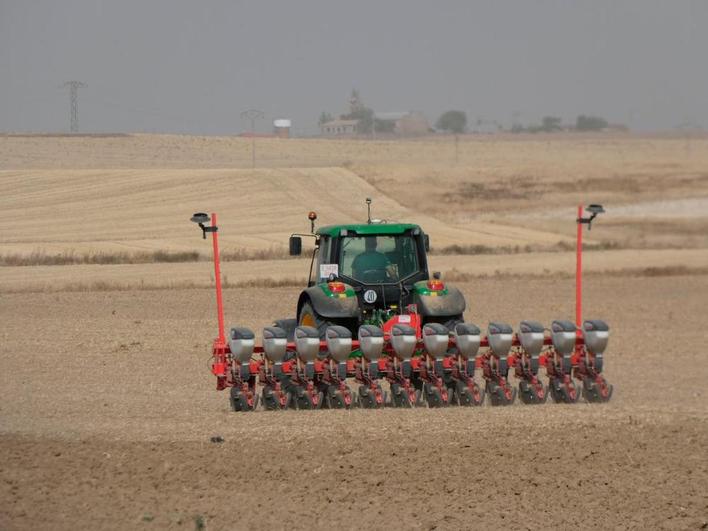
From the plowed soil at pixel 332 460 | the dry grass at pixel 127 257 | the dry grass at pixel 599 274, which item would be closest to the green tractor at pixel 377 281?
the plowed soil at pixel 332 460

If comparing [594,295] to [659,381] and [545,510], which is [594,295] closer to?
[659,381]

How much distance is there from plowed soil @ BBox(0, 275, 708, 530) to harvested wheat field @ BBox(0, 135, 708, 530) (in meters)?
0.03

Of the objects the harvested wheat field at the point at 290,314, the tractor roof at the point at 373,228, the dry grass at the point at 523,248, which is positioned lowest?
the dry grass at the point at 523,248

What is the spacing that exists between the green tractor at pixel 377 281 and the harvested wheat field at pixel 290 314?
1.45m

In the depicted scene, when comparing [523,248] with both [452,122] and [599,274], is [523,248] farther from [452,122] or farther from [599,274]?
[452,122]

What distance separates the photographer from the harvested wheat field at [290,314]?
9.67 meters

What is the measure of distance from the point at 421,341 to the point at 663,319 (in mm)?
11162

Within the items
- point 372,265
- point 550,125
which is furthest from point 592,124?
point 372,265

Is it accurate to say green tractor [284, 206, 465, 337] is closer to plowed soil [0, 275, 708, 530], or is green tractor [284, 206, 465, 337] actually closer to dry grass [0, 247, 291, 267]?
plowed soil [0, 275, 708, 530]

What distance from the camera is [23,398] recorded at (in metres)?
14.9

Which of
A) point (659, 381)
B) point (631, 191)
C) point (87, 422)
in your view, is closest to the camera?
point (87, 422)

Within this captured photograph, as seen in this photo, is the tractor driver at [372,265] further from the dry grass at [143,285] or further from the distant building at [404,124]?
the distant building at [404,124]

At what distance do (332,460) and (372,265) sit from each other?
4.62 m

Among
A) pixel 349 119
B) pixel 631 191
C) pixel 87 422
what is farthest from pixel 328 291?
Answer: pixel 349 119
